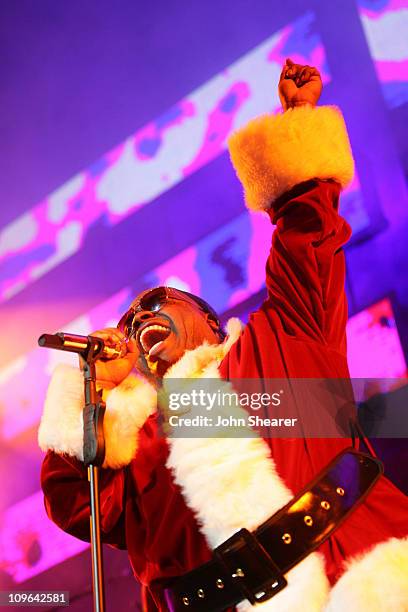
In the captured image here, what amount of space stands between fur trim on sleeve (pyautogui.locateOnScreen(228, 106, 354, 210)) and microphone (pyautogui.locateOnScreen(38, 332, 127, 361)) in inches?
16.6

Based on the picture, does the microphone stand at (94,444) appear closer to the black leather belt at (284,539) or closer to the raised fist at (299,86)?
the black leather belt at (284,539)

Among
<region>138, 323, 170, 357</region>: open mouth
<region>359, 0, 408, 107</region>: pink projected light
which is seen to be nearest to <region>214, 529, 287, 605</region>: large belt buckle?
<region>138, 323, 170, 357</region>: open mouth

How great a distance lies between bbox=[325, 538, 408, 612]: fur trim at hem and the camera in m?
0.96

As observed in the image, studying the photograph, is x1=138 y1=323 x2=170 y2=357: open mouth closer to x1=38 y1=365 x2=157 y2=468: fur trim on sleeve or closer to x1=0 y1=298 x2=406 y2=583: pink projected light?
x1=38 y1=365 x2=157 y2=468: fur trim on sleeve

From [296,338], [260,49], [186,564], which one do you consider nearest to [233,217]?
[260,49]

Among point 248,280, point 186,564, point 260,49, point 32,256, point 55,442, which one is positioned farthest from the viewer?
point 32,256

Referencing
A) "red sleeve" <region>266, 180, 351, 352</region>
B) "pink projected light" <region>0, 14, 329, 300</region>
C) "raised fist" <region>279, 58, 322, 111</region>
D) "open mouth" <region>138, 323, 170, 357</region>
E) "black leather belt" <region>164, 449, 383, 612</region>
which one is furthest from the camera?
"pink projected light" <region>0, 14, 329, 300</region>

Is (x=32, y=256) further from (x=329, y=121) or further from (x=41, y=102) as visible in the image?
(x=329, y=121)

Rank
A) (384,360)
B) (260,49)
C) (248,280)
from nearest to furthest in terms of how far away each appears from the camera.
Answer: (384,360) → (248,280) → (260,49)

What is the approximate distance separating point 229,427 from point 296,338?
0.21 m

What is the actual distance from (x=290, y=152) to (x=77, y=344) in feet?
1.86

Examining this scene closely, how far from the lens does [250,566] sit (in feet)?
3.53

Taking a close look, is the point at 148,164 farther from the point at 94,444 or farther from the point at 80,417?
the point at 94,444

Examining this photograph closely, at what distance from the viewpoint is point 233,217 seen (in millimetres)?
1900
